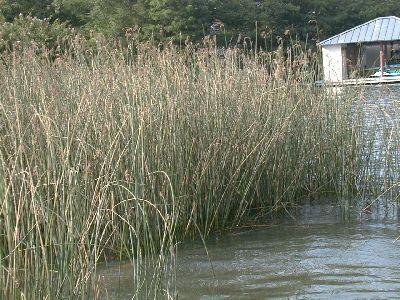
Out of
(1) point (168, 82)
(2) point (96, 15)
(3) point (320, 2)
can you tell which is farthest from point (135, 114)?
(3) point (320, 2)

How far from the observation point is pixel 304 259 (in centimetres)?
552

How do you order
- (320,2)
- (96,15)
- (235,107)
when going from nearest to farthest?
(235,107)
(96,15)
(320,2)

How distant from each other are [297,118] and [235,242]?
1.37 meters

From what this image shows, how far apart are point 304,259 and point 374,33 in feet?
80.3

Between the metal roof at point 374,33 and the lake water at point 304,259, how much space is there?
22.2 meters

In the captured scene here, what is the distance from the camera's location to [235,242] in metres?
5.96

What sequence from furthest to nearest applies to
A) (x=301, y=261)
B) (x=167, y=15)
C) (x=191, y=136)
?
(x=167, y=15), (x=191, y=136), (x=301, y=261)

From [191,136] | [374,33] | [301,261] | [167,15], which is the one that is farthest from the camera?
[374,33]

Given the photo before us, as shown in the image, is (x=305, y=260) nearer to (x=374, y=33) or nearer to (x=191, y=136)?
(x=191, y=136)

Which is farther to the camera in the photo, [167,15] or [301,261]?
[167,15]

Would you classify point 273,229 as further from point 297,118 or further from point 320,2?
point 320,2

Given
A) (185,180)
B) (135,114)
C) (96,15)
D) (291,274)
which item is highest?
(96,15)

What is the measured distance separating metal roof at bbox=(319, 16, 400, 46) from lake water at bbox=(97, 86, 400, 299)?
22.2 m

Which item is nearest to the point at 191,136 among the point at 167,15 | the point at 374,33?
the point at 167,15
